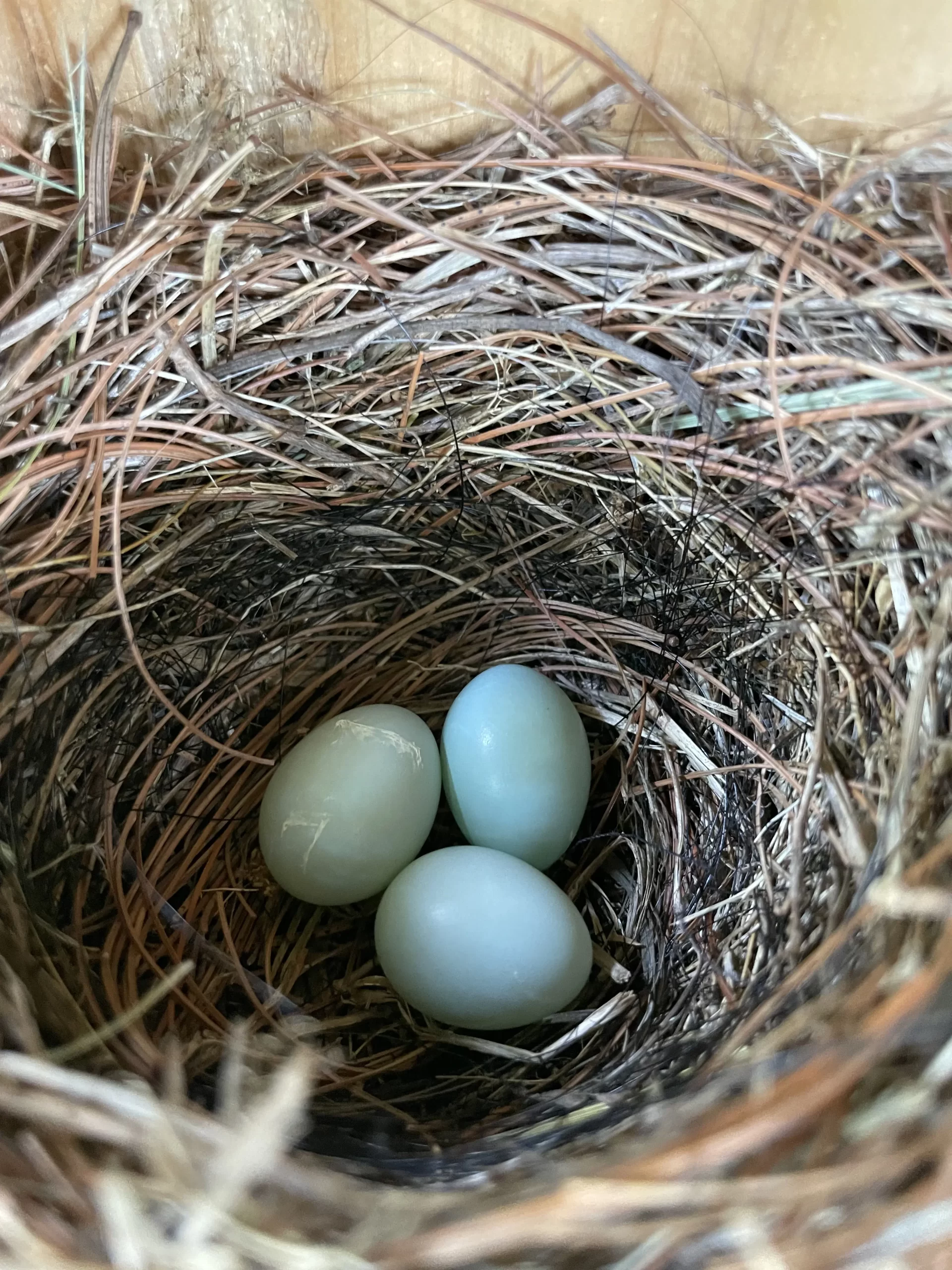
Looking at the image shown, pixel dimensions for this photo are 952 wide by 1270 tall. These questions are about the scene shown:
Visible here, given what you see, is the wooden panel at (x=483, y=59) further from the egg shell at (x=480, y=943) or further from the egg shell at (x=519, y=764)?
the egg shell at (x=480, y=943)

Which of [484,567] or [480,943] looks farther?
[484,567]

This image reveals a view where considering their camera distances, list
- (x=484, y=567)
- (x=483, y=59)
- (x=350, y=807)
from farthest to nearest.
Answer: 1. (x=484, y=567)
2. (x=350, y=807)
3. (x=483, y=59)

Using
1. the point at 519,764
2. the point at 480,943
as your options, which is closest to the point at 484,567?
the point at 519,764

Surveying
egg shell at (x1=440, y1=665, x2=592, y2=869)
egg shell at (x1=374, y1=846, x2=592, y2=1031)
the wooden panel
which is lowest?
egg shell at (x1=374, y1=846, x2=592, y2=1031)

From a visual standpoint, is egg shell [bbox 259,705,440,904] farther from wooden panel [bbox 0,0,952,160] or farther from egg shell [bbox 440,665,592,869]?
wooden panel [bbox 0,0,952,160]

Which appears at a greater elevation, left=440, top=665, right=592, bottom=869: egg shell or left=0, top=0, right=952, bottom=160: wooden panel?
left=0, top=0, right=952, bottom=160: wooden panel

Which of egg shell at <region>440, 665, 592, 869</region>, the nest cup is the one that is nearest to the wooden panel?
the nest cup

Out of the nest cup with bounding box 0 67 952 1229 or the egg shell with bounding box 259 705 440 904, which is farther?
the egg shell with bounding box 259 705 440 904

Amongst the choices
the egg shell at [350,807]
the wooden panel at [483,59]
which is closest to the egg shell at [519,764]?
the egg shell at [350,807]

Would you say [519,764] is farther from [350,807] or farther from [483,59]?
[483,59]
